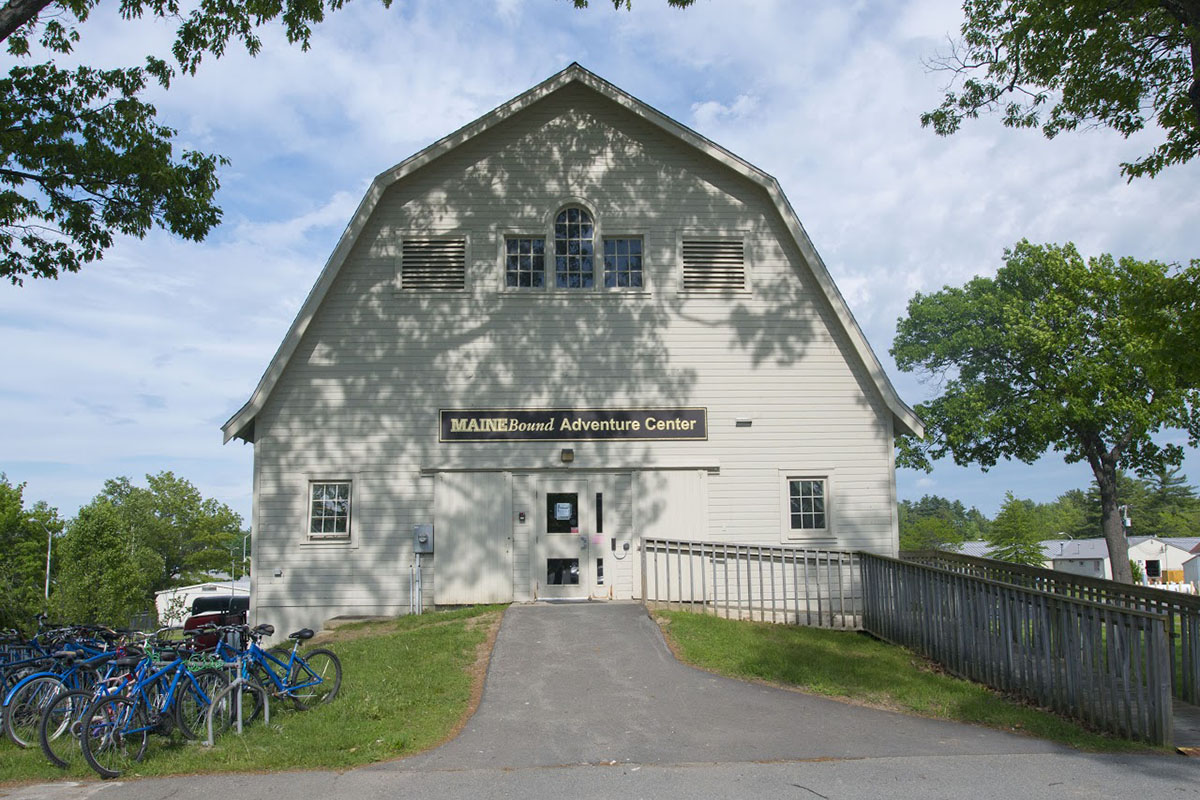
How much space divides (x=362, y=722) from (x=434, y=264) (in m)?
8.98

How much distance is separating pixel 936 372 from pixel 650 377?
26736 millimetres

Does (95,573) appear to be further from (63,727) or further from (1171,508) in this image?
(1171,508)

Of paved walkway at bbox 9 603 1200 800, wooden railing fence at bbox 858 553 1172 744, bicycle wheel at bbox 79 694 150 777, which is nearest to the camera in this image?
paved walkway at bbox 9 603 1200 800

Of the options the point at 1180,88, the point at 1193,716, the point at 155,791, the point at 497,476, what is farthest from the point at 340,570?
the point at 1180,88

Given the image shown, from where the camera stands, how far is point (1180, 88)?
1337cm

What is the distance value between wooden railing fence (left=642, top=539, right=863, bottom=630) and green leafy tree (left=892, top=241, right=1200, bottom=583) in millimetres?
19261

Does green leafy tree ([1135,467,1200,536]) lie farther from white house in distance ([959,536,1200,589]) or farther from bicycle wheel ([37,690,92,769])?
bicycle wheel ([37,690,92,769])

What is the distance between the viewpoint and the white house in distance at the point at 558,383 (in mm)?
15102

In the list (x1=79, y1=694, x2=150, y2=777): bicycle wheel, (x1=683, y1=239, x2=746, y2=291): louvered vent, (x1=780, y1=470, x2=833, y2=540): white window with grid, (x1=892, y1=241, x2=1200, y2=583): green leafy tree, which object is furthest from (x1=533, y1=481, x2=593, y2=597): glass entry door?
(x1=892, y1=241, x2=1200, y2=583): green leafy tree

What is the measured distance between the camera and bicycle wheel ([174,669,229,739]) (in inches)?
311

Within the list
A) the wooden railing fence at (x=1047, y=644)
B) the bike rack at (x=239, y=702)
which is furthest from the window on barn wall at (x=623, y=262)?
the bike rack at (x=239, y=702)

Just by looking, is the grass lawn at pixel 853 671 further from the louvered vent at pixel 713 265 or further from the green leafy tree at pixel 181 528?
the green leafy tree at pixel 181 528

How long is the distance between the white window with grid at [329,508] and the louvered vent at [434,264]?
3642 mm

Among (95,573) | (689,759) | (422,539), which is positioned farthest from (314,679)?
(95,573)
